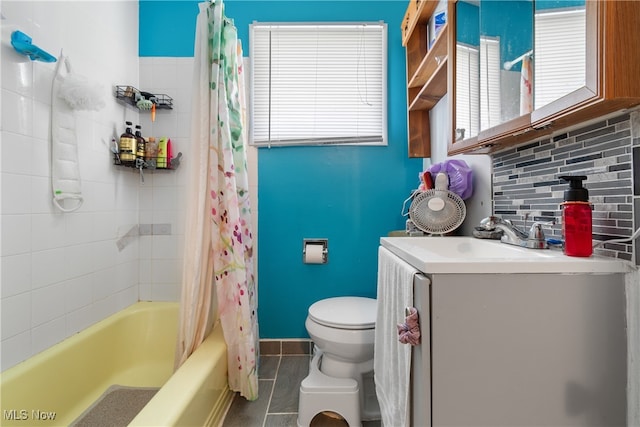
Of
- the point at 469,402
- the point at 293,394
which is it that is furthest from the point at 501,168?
the point at 293,394

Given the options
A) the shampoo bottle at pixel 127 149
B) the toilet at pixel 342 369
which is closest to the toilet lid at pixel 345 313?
the toilet at pixel 342 369

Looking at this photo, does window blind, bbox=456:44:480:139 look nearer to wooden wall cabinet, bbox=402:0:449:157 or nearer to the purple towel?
wooden wall cabinet, bbox=402:0:449:157

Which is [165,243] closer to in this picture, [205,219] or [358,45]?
[205,219]

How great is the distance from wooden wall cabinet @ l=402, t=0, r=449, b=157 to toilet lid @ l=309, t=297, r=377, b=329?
1009mm

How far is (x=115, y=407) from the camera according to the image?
61.6 inches

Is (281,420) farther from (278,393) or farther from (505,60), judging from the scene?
(505,60)

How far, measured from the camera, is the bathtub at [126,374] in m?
1.14

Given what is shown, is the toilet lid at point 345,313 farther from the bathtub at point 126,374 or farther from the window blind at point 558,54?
the window blind at point 558,54

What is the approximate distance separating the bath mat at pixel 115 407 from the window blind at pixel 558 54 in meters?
2.07

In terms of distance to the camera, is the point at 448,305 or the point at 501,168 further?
the point at 501,168

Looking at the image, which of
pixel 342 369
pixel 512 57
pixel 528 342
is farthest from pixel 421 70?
pixel 342 369

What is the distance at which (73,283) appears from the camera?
5.14 ft

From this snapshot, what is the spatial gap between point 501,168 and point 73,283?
2.06 m

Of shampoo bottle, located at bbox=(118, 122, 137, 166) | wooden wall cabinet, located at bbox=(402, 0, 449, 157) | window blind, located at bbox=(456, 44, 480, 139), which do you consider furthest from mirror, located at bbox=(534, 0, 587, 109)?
shampoo bottle, located at bbox=(118, 122, 137, 166)
